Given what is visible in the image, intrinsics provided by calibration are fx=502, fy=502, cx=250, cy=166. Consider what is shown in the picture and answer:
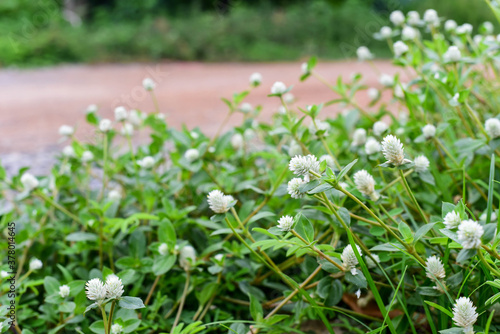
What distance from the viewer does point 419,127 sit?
4.02 ft

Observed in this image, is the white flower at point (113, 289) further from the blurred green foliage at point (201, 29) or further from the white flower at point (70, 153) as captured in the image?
the blurred green foliage at point (201, 29)

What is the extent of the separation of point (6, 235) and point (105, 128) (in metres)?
0.35

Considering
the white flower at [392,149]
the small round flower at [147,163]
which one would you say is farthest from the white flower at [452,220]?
the small round flower at [147,163]

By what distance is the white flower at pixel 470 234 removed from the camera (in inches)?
23.8

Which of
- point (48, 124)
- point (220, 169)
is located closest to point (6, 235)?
point (220, 169)

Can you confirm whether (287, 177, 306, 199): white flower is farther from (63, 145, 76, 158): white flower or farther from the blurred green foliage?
the blurred green foliage

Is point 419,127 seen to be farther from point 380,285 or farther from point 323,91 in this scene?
point 323,91

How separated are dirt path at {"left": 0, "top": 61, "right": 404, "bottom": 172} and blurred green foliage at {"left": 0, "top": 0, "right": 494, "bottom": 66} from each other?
477 millimetres

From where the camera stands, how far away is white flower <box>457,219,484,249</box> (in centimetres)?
60

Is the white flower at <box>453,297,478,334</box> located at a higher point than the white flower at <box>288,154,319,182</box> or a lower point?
lower

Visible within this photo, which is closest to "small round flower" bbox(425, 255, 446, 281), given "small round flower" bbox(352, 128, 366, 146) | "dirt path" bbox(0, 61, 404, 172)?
"small round flower" bbox(352, 128, 366, 146)

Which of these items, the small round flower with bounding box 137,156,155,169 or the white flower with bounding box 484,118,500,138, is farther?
the small round flower with bounding box 137,156,155,169

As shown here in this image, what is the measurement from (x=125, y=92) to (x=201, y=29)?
3285 mm

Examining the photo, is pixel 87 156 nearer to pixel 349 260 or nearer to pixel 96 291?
pixel 96 291
